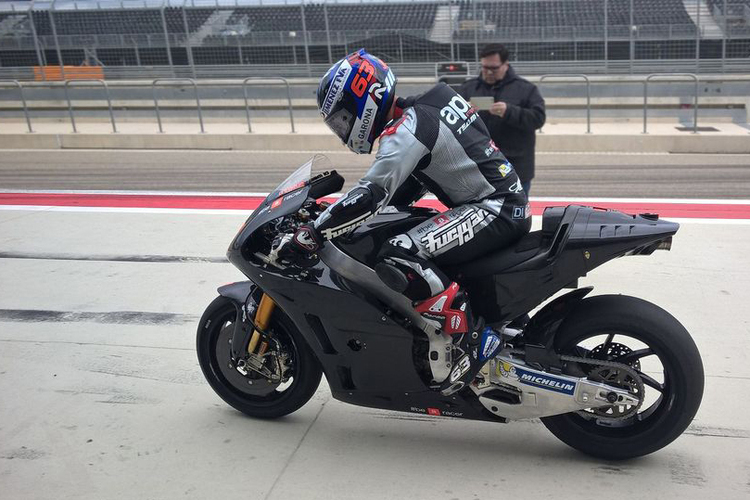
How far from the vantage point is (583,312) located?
10.9 ft

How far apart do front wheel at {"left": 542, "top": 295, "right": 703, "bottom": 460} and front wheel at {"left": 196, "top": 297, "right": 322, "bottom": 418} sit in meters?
1.22

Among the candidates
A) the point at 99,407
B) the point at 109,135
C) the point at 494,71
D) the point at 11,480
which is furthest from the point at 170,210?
the point at 109,135

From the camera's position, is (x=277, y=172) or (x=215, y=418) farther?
(x=277, y=172)

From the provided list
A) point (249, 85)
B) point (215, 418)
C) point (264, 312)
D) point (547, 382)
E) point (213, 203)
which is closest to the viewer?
point (547, 382)

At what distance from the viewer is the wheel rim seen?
12.7 ft

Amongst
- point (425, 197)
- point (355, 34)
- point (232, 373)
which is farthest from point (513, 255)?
point (355, 34)

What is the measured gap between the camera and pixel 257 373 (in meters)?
3.87

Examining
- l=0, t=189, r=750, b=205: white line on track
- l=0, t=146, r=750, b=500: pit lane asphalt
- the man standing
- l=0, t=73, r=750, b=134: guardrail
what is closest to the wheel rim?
l=0, t=146, r=750, b=500: pit lane asphalt

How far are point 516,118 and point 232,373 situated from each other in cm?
351

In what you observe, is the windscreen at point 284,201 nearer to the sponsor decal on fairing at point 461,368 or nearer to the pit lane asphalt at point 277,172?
the sponsor decal on fairing at point 461,368

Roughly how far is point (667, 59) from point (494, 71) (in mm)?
12474

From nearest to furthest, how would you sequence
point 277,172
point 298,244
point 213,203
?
point 298,244 < point 213,203 < point 277,172

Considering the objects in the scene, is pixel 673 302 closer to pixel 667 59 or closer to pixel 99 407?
pixel 99 407

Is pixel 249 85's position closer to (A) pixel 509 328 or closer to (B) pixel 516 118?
(B) pixel 516 118
